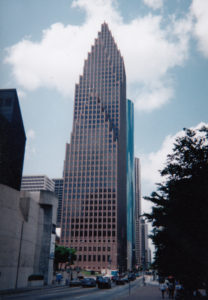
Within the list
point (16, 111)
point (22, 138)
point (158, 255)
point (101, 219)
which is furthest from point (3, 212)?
point (101, 219)

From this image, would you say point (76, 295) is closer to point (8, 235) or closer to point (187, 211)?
point (8, 235)

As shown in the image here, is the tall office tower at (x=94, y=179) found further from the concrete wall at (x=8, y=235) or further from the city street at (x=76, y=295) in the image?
the concrete wall at (x=8, y=235)

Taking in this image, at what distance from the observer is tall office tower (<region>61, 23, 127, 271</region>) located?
5669 inches

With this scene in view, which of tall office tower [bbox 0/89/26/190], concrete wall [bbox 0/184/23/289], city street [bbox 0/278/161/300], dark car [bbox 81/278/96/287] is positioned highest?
tall office tower [bbox 0/89/26/190]

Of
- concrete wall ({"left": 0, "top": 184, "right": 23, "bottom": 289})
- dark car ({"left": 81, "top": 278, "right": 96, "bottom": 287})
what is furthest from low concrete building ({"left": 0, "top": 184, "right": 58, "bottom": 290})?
dark car ({"left": 81, "top": 278, "right": 96, "bottom": 287})

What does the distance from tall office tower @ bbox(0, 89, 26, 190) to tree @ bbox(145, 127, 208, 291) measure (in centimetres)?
2214

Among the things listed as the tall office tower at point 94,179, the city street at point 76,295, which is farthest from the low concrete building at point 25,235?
the tall office tower at point 94,179

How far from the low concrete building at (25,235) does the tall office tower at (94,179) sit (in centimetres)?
9178

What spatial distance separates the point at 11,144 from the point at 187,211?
A: 28054 mm

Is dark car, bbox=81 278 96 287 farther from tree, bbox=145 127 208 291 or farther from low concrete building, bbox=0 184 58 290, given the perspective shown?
tree, bbox=145 127 208 291

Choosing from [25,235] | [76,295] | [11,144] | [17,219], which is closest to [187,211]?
[76,295]

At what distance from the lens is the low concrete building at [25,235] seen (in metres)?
38.2

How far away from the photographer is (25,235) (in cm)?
4697

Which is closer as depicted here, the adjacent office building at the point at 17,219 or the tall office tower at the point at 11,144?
the tall office tower at the point at 11,144
